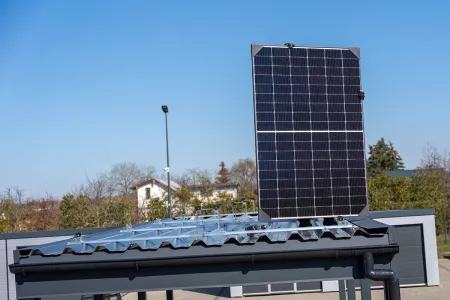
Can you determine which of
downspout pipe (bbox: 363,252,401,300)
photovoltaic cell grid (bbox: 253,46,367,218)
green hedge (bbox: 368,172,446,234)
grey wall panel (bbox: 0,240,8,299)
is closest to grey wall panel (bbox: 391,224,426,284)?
green hedge (bbox: 368,172,446,234)

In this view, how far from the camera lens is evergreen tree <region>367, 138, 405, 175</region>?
68625 mm

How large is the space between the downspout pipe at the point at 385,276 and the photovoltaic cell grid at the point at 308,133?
1634 mm

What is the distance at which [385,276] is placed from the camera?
21.4ft

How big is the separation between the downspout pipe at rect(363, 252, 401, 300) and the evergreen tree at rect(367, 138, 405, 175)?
63.2 m

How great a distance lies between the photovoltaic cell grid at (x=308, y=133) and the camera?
8039mm

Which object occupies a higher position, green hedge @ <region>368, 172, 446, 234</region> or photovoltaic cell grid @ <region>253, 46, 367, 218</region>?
photovoltaic cell grid @ <region>253, 46, 367, 218</region>

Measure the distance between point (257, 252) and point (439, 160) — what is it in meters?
47.6

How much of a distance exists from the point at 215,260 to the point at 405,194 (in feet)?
83.6

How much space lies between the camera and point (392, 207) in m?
29.3

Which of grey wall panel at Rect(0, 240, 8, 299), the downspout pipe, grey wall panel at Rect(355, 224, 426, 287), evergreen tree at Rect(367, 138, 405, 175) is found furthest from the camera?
evergreen tree at Rect(367, 138, 405, 175)

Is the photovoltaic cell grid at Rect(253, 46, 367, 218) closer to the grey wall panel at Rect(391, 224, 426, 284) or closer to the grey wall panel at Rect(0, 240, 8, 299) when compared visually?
the grey wall panel at Rect(391, 224, 426, 284)

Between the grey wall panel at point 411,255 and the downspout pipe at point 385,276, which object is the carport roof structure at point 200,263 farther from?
the grey wall panel at point 411,255

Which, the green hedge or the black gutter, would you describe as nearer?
the black gutter

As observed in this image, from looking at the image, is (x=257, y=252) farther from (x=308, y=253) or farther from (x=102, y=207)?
(x=102, y=207)
